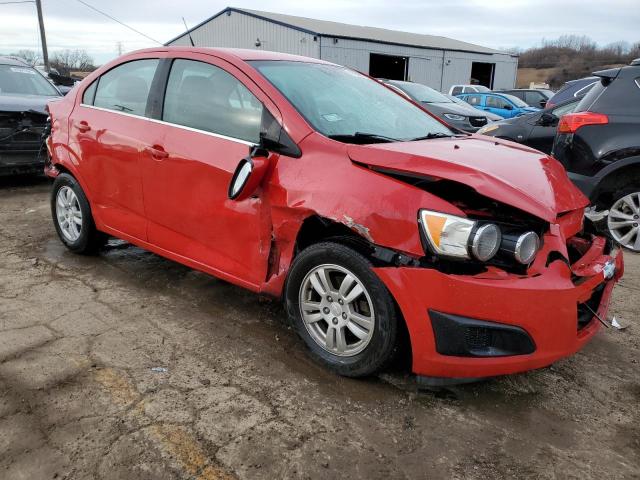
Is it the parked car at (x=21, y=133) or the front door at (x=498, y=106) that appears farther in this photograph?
the front door at (x=498, y=106)

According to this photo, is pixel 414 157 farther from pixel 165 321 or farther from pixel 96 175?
pixel 96 175

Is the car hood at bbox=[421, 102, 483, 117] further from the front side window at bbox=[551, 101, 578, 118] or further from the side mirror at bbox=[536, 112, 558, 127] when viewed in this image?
the side mirror at bbox=[536, 112, 558, 127]

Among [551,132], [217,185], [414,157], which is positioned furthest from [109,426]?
[551,132]

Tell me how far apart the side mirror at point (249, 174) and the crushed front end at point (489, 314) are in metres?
0.86

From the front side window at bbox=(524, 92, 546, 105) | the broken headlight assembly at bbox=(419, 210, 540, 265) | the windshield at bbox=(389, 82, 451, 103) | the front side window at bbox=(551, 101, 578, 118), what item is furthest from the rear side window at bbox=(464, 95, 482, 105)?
the broken headlight assembly at bbox=(419, 210, 540, 265)

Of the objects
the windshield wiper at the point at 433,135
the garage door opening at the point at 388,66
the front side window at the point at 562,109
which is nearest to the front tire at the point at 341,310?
the windshield wiper at the point at 433,135

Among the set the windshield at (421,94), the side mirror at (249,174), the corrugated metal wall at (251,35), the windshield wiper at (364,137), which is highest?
the corrugated metal wall at (251,35)

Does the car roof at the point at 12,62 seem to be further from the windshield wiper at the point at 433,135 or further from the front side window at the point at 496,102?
the front side window at the point at 496,102

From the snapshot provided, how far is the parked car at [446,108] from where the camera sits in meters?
11.3

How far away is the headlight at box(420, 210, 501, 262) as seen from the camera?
2301 millimetres

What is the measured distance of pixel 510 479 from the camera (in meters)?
2.12

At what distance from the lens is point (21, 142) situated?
7.11m

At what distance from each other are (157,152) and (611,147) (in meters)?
3.95

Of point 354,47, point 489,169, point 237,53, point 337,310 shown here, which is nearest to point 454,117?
point 237,53
